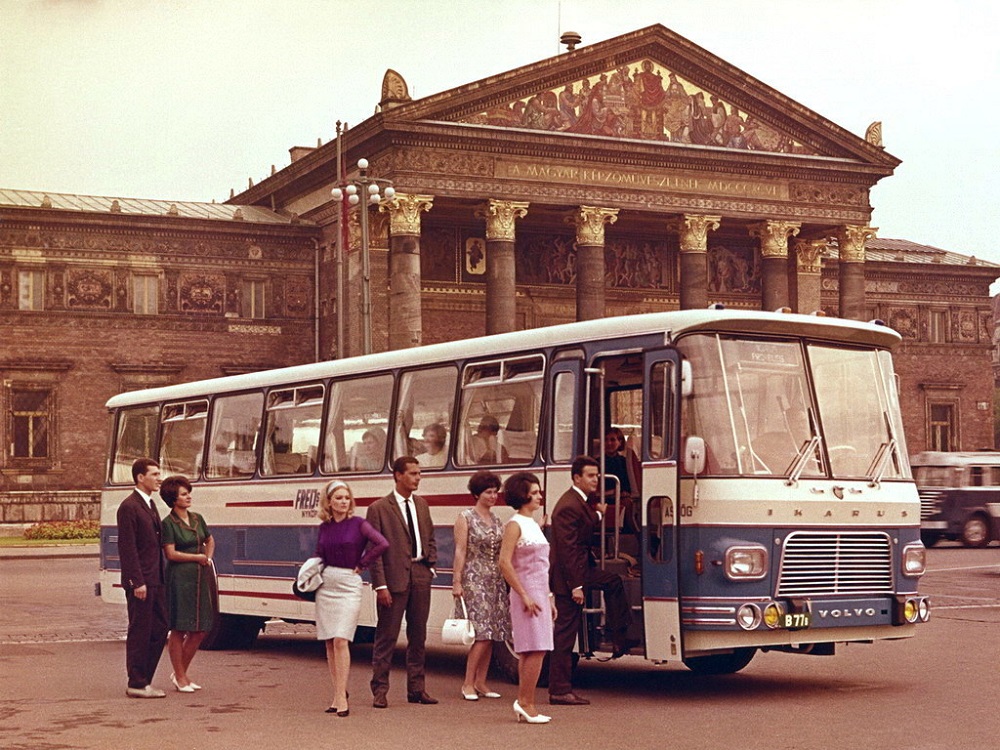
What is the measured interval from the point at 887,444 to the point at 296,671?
18.8 ft

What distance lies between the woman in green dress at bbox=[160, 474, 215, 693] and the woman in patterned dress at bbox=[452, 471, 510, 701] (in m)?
2.27

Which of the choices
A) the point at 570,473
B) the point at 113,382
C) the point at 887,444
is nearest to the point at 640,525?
the point at 570,473

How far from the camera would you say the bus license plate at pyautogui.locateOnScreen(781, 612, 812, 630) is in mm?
12594

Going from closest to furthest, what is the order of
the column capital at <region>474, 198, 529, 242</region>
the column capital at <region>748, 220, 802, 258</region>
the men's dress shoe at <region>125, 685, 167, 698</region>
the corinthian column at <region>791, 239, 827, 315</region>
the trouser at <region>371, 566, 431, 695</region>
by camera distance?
the trouser at <region>371, 566, 431, 695</region> < the men's dress shoe at <region>125, 685, 167, 698</region> < the column capital at <region>474, 198, 529, 242</region> < the column capital at <region>748, 220, 802, 258</region> < the corinthian column at <region>791, 239, 827, 315</region>

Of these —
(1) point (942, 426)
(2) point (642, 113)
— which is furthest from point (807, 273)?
(1) point (942, 426)

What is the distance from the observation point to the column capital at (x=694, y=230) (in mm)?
54062

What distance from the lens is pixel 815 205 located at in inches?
2218

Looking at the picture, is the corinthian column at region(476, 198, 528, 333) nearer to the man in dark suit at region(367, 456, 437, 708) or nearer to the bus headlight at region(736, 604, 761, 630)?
the man in dark suit at region(367, 456, 437, 708)

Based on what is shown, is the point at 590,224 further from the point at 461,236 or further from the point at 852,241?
the point at 852,241

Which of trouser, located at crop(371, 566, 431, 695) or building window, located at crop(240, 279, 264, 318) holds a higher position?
building window, located at crop(240, 279, 264, 318)

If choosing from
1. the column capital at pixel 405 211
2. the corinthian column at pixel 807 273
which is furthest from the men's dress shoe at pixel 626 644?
the corinthian column at pixel 807 273

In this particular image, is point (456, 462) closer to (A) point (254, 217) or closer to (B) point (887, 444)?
(B) point (887, 444)

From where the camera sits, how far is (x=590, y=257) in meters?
52.2

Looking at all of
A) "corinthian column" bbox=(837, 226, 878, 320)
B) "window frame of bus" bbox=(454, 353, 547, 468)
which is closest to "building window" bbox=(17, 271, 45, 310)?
"corinthian column" bbox=(837, 226, 878, 320)
